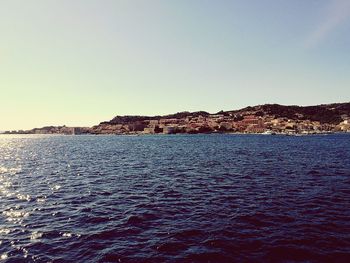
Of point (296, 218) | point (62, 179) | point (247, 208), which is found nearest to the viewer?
point (296, 218)

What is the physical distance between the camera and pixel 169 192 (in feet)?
128

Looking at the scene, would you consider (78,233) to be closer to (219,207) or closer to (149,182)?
(219,207)

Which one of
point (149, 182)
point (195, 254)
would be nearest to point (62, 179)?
point (149, 182)

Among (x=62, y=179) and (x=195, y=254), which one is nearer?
(x=195, y=254)

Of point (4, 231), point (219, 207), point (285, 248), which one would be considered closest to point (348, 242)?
point (285, 248)

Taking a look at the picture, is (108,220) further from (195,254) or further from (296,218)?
(296,218)

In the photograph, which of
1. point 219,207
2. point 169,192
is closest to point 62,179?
point 169,192

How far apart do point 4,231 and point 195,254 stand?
1649 cm

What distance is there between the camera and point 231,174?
5256 centimetres

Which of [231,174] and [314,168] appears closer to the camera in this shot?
[231,174]

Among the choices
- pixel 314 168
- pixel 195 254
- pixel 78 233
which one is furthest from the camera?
pixel 314 168

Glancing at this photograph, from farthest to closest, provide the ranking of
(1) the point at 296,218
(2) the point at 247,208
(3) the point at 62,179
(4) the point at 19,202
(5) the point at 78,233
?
(3) the point at 62,179 < (4) the point at 19,202 < (2) the point at 247,208 < (1) the point at 296,218 < (5) the point at 78,233

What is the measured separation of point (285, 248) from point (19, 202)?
2953 cm

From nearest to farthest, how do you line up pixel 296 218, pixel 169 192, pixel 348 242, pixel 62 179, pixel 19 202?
1. pixel 348 242
2. pixel 296 218
3. pixel 19 202
4. pixel 169 192
5. pixel 62 179
